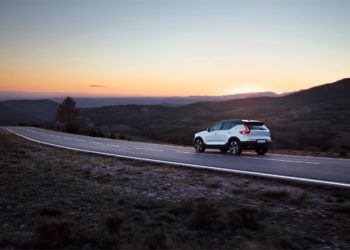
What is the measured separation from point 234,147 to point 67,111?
118 metres

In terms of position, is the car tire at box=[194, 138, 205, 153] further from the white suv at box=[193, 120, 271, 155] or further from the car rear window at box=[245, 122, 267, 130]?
the car rear window at box=[245, 122, 267, 130]

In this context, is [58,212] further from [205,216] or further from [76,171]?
Result: [76,171]

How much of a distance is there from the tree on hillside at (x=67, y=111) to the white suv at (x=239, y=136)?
114 meters

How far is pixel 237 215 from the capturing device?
7.63 metres

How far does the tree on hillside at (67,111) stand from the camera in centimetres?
13238

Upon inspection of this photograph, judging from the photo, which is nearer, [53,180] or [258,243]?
[258,243]

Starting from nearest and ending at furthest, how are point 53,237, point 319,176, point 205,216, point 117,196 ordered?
point 53,237 → point 205,216 → point 117,196 → point 319,176

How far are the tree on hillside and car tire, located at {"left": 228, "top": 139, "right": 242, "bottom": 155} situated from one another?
115314 millimetres

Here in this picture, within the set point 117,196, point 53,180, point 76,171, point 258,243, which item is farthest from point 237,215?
point 76,171

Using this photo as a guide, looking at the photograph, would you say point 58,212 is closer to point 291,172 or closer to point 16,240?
point 16,240

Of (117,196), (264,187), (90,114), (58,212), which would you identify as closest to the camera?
(58,212)

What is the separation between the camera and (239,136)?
21.3 metres

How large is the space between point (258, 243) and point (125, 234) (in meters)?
2.08

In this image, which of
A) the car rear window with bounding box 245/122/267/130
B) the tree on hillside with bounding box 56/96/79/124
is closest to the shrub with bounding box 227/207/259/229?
the car rear window with bounding box 245/122/267/130
